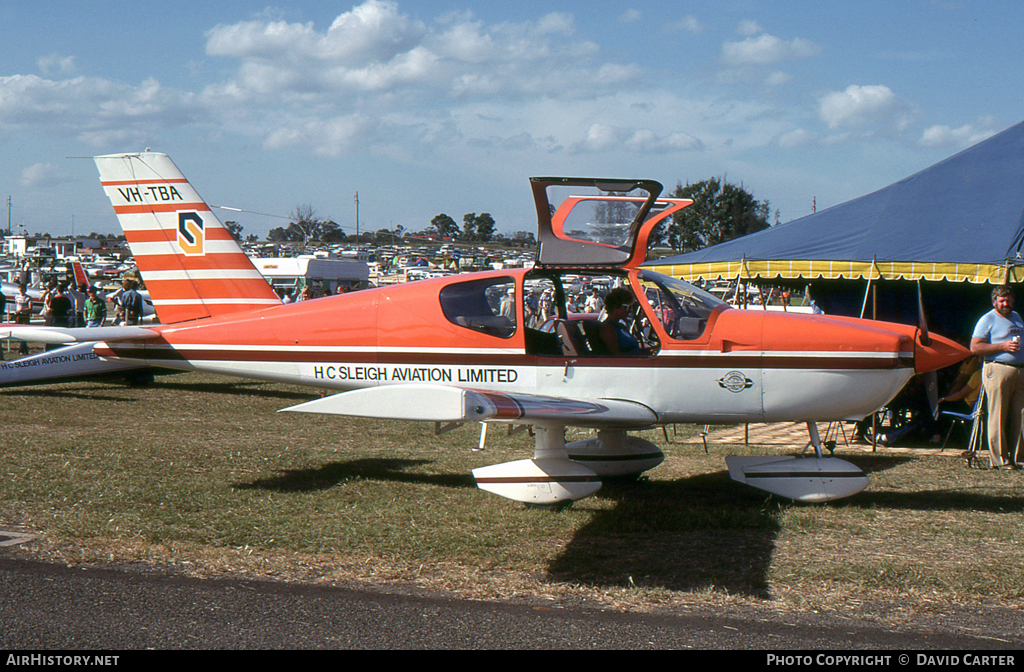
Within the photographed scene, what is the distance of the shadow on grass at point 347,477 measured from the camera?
275 inches

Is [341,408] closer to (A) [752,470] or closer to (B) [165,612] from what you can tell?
(B) [165,612]

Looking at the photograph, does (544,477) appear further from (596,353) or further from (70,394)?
(70,394)

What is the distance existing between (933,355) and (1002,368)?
232 centimetres

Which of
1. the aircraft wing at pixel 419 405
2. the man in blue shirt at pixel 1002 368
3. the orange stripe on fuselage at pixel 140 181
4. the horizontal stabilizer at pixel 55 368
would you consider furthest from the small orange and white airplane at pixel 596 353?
the horizontal stabilizer at pixel 55 368

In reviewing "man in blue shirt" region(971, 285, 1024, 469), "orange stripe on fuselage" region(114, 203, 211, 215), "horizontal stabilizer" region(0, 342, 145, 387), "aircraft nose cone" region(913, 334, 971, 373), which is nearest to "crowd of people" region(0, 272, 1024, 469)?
"man in blue shirt" region(971, 285, 1024, 469)

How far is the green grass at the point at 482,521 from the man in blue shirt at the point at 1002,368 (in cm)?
49

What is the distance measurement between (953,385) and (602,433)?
469 cm

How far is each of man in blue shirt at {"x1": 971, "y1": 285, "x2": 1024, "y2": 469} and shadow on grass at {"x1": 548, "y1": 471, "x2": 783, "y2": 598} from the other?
2857 millimetres

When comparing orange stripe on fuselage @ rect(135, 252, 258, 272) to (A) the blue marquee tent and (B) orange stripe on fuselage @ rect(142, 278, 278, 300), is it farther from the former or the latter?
(A) the blue marquee tent

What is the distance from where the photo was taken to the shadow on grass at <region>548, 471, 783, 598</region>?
4.90 metres

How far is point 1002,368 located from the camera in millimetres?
8094

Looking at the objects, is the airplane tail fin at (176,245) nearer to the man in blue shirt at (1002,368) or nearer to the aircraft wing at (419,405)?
the aircraft wing at (419,405)

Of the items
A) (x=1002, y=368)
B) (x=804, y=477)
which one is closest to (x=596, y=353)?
(x=804, y=477)
